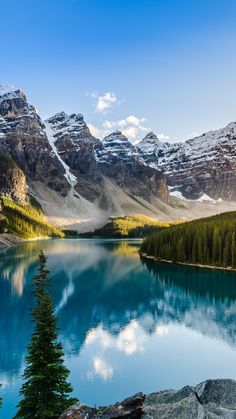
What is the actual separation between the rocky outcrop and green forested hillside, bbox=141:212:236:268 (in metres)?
88.1

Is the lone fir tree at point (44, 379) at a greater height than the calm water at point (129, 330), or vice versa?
the lone fir tree at point (44, 379)

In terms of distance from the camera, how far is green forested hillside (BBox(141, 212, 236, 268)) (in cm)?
10312

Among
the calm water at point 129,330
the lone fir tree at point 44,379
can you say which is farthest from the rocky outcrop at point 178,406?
the calm water at point 129,330

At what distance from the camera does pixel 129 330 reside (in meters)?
46.8

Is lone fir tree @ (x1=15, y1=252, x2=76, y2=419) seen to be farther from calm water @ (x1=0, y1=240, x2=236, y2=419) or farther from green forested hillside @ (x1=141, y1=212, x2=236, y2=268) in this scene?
green forested hillside @ (x1=141, y1=212, x2=236, y2=268)

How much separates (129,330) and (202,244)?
66590 mm

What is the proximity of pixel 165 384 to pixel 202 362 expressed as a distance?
708 centimetres

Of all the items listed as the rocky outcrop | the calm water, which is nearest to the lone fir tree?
the rocky outcrop

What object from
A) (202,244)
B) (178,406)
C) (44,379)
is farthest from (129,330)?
(202,244)

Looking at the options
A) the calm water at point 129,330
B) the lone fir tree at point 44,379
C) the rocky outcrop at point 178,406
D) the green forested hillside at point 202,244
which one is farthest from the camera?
the green forested hillside at point 202,244

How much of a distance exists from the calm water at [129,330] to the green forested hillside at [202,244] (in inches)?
473

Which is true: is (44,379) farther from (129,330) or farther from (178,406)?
(129,330)

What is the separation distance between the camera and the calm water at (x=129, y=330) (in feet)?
103

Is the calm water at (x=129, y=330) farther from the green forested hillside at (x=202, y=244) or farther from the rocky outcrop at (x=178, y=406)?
the rocky outcrop at (x=178, y=406)
